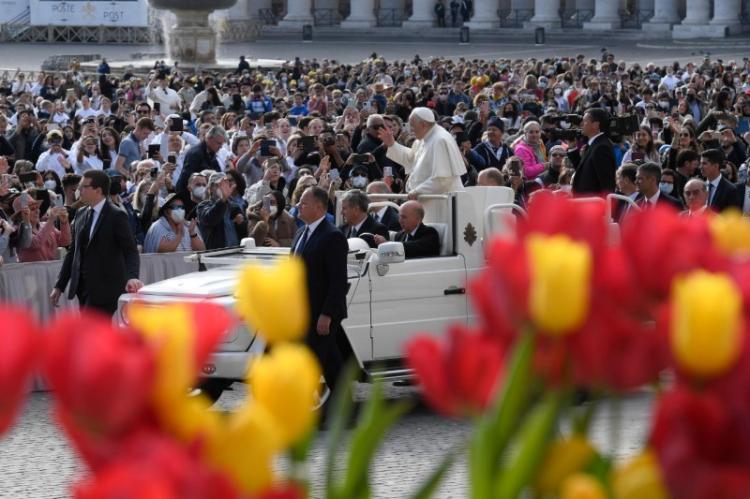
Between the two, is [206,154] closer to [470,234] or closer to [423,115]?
→ [423,115]

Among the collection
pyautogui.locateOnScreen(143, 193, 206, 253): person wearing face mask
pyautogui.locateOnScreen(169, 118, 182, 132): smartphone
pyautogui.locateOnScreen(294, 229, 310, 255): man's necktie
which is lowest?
pyautogui.locateOnScreen(143, 193, 206, 253): person wearing face mask

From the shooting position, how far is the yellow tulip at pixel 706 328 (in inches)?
53.6

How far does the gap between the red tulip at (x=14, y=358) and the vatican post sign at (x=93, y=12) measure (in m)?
61.9

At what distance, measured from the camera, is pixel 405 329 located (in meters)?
11.0

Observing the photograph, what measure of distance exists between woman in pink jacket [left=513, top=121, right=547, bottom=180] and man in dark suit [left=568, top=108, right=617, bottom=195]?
368 centimetres

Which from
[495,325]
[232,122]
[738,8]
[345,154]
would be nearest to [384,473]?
[495,325]

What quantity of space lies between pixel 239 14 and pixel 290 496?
81.3 metres

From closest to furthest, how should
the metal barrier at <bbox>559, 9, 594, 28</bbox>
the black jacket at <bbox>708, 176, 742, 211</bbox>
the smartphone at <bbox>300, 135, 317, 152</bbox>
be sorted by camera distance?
the black jacket at <bbox>708, 176, 742, 211</bbox> < the smartphone at <bbox>300, 135, 317, 152</bbox> < the metal barrier at <bbox>559, 9, 594, 28</bbox>

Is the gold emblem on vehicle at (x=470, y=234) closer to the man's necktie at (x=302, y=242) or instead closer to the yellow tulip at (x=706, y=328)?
the man's necktie at (x=302, y=242)

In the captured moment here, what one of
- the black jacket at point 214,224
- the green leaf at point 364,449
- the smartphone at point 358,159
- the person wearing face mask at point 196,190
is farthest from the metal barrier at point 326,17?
the green leaf at point 364,449

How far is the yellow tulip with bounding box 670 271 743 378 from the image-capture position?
136 cm

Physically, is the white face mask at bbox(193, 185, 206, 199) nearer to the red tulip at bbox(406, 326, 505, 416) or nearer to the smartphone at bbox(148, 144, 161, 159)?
the smartphone at bbox(148, 144, 161, 159)

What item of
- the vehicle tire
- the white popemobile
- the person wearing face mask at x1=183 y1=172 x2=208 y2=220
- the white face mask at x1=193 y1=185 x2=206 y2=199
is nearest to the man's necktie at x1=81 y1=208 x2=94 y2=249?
the white popemobile

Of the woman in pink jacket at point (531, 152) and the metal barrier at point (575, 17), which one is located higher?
the metal barrier at point (575, 17)
